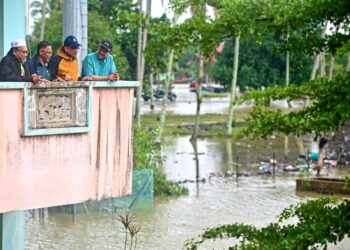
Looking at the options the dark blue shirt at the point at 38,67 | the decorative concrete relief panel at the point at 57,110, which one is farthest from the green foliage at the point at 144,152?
the decorative concrete relief panel at the point at 57,110

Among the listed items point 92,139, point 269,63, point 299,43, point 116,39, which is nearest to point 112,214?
point 92,139

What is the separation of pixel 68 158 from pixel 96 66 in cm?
153

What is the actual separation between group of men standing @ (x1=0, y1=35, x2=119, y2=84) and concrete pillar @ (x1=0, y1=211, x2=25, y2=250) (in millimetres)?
3559

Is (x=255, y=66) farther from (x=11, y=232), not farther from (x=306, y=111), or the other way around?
(x=306, y=111)

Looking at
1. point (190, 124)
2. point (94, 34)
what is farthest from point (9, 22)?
point (190, 124)

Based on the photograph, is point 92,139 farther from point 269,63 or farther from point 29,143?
point 269,63

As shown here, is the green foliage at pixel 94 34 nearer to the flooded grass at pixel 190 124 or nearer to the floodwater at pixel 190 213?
the flooded grass at pixel 190 124

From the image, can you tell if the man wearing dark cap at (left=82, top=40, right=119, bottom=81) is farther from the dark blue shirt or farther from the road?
the road

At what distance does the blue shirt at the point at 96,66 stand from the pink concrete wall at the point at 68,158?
0.45 metres

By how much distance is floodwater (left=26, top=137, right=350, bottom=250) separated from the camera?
23016 millimetres

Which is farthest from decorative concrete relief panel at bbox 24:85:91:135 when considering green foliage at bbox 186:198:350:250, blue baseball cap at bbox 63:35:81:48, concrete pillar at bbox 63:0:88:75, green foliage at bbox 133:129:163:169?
green foliage at bbox 133:129:163:169

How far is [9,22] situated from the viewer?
16.2 meters

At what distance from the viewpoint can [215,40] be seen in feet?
30.1

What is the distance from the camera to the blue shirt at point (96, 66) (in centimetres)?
1356
